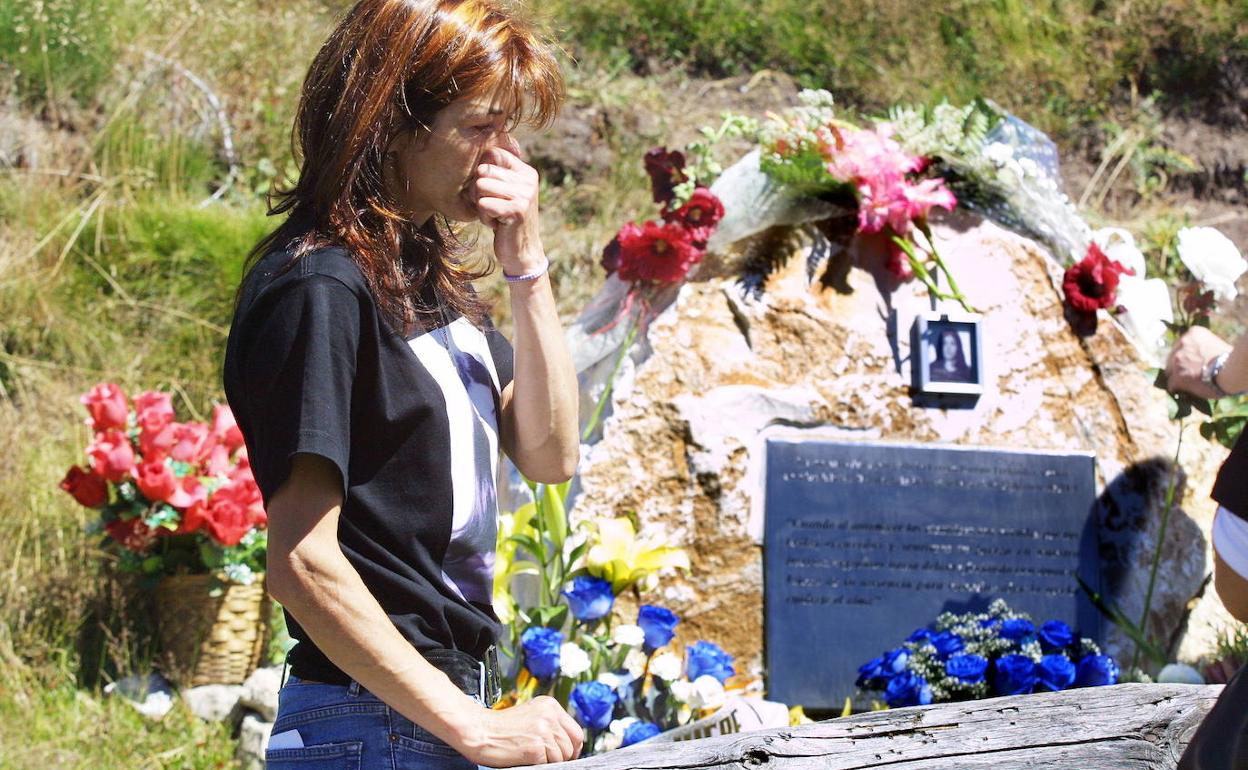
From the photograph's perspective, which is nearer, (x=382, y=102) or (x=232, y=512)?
(x=382, y=102)

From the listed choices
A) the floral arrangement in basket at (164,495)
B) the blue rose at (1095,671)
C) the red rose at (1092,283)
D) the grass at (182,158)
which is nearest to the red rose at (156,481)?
the floral arrangement in basket at (164,495)

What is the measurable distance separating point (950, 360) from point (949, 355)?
1 cm

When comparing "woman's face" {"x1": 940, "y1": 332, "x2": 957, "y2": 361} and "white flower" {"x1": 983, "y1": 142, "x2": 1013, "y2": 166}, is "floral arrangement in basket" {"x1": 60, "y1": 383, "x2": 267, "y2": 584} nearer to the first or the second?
"woman's face" {"x1": 940, "y1": 332, "x2": 957, "y2": 361}

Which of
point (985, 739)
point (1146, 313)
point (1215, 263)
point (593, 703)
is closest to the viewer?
point (985, 739)

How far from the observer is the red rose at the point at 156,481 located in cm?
333

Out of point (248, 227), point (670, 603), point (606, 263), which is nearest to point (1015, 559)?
point (670, 603)

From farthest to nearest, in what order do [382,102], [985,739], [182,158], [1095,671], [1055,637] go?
[182,158], [1055,637], [1095,671], [985,739], [382,102]

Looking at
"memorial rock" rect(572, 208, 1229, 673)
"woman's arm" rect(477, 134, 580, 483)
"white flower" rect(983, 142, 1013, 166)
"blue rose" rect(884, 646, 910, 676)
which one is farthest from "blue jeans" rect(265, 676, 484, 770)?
"white flower" rect(983, 142, 1013, 166)

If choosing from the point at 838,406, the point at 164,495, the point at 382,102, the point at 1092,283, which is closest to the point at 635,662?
the point at 838,406

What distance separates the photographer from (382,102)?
4.47ft

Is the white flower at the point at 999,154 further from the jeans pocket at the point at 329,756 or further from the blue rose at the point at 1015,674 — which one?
the jeans pocket at the point at 329,756

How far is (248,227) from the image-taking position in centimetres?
500

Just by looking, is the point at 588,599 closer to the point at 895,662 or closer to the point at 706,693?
the point at 706,693

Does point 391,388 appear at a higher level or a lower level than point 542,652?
higher
